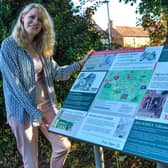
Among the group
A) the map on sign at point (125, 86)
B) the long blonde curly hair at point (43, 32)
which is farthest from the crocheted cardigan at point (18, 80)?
the map on sign at point (125, 86)

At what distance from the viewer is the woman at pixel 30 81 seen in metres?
4.42

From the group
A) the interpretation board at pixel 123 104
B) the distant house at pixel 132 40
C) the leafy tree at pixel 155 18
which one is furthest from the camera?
the distant house at pixel 132 40

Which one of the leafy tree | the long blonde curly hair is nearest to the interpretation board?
the long blonde curly hair

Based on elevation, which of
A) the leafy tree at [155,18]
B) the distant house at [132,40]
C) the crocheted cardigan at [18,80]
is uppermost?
the crocheted cardigan at [18,80]

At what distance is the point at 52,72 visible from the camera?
495cm

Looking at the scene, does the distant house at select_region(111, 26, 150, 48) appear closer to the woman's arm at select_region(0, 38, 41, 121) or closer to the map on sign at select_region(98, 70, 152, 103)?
the woman's arm at select_region(0, 38, 41, 121)

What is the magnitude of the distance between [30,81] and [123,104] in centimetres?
125

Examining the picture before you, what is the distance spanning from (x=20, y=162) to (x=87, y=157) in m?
1.07

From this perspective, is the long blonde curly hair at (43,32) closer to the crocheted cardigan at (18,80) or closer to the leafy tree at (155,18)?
the crocheted cardigan at (18,80)

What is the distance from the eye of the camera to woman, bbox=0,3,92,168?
14.5 ft

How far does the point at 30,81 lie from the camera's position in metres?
4.56

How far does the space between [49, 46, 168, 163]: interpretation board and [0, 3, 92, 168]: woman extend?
1.26 ft

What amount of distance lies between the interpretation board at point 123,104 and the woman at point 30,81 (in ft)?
1.26

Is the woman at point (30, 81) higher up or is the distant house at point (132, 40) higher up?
the woman at point (30, 81)
